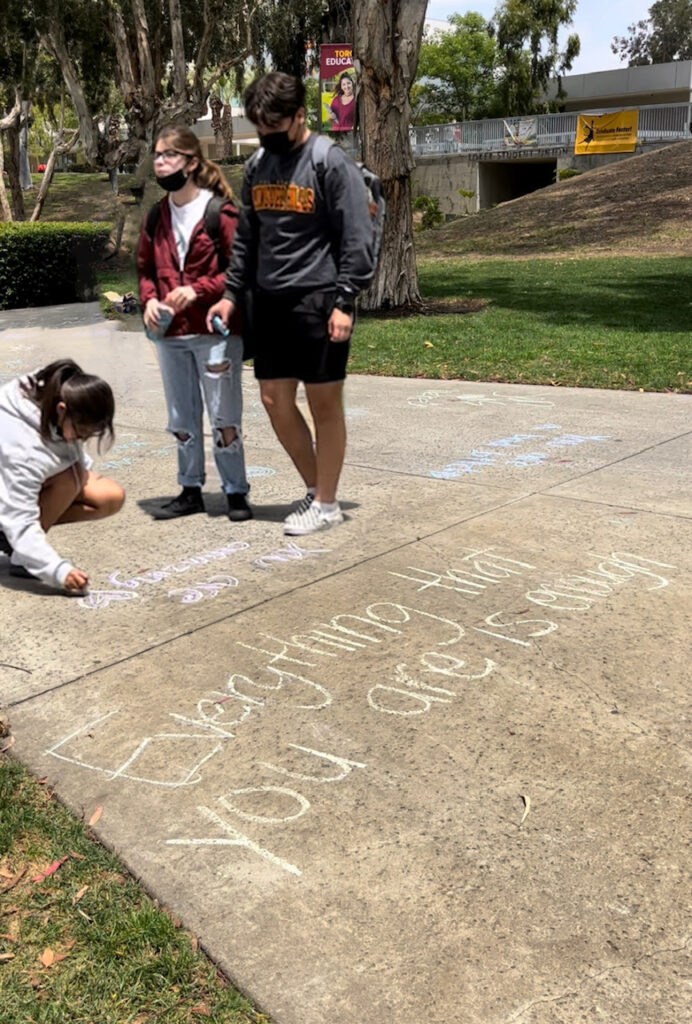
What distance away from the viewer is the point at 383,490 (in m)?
5.04

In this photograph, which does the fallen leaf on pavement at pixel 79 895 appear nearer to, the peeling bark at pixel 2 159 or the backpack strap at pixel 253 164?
the backpack strap at pixel 253 164

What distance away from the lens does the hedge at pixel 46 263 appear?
1566 centimetres

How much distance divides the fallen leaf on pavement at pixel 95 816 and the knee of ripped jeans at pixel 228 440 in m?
2.40

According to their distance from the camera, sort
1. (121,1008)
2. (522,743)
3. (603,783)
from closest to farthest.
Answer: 1. (121,1008)
2. (603,783)
3. (522,743)

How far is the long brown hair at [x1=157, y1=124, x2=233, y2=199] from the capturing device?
13.8ft

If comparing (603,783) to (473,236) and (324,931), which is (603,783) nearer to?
(324,931)

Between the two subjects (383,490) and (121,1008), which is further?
(383,490)

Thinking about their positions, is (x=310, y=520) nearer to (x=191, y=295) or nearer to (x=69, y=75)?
(x=191, y=295)

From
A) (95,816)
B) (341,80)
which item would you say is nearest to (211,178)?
(95,816)

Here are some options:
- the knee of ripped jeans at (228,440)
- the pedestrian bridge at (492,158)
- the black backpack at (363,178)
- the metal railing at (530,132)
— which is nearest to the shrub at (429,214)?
the pedestrian bridge at (492,158)

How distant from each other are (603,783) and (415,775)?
1.50ft

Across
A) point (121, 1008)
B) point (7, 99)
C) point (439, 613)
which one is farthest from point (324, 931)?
point (7, 99)

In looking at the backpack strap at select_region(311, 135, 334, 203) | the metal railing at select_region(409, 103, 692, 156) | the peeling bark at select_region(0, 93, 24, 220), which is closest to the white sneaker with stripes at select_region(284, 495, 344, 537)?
the backpack strap at select_region(311, 135, 334, 203)

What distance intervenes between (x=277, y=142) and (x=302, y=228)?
34 centimetres
